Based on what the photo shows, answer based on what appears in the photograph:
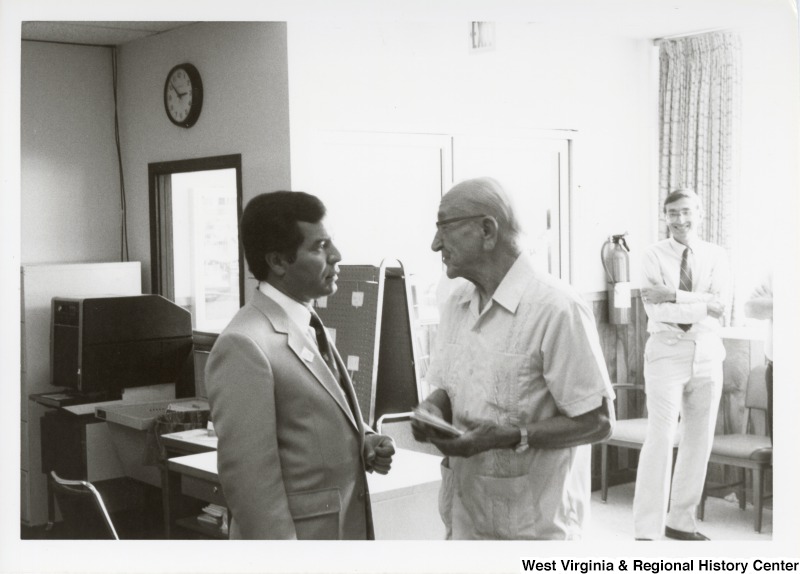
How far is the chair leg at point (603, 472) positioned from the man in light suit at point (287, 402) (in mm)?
1435

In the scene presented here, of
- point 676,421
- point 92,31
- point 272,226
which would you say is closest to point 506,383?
point 272,226

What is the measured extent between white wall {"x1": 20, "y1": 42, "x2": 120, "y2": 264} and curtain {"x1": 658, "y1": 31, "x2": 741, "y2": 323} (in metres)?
2.37

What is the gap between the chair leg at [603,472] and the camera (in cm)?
329

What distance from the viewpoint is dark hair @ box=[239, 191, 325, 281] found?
200cm

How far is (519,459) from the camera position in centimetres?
208

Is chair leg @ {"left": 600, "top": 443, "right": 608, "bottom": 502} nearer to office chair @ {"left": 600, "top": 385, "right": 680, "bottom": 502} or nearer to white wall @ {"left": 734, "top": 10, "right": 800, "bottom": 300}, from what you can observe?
office chair @ {"left": 600, "top": 385, "right": 680, "bottom": 502}

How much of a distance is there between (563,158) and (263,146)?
→ 125 cm

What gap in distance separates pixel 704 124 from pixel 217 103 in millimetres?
1988

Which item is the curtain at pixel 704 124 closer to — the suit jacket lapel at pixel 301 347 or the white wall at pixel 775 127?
the white wall at pixel 775 127

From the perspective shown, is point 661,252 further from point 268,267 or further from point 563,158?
point 268,267

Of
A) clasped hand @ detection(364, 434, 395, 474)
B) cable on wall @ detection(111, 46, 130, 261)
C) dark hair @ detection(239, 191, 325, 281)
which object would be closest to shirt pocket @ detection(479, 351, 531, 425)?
clasped hand @ detection(364, 434, 395, 474)

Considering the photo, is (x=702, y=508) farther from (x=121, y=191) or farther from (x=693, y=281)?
(x=121, y=191)

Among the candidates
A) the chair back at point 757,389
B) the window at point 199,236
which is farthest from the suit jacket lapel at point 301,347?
the window at point 199,236
